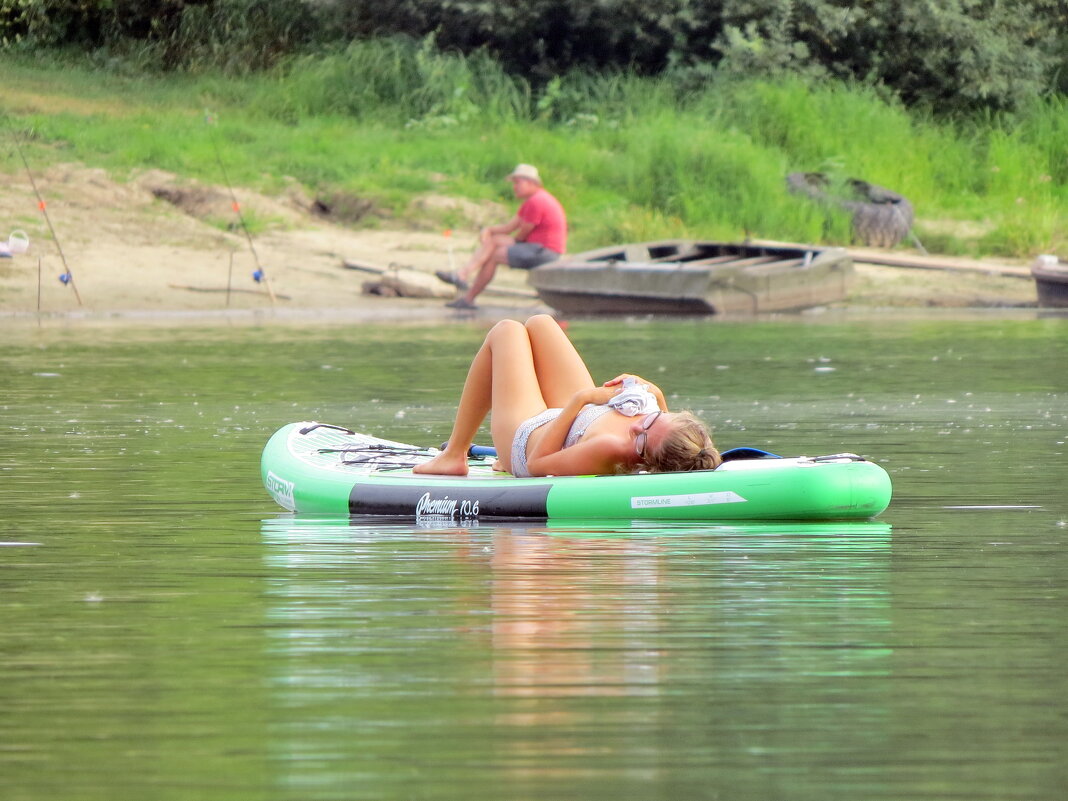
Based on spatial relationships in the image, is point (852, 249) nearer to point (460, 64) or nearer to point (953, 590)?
point (460, 64)

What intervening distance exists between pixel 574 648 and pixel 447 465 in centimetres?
311

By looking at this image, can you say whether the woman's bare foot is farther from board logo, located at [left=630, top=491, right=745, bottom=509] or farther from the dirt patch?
the dirt patch

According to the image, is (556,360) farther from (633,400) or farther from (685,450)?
(685,450)

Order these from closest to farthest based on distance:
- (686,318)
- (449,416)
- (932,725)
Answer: (932,725) < (449,416) < (686,318)

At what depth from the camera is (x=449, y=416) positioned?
1225cm

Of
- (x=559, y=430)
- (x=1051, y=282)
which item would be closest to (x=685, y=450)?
(x=559, y=430)

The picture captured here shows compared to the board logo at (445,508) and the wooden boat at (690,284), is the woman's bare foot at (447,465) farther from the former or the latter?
the wooden boat at (690,284)

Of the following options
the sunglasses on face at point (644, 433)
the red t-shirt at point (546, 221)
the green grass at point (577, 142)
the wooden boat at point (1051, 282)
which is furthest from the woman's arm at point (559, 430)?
the green grass at point (577, 142)

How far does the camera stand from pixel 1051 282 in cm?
2242

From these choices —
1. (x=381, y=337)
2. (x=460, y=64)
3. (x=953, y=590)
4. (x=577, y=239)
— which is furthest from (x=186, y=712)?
(x=460, y=64)

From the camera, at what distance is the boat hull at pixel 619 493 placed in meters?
7.72

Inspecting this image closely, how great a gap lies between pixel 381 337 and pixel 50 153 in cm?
825

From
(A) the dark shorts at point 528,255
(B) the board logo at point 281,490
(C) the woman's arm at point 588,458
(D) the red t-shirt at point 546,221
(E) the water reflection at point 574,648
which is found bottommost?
(A) the dark shorts at point 528,255

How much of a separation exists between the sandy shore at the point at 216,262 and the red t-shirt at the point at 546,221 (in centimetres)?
81
